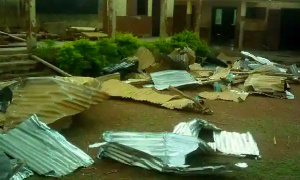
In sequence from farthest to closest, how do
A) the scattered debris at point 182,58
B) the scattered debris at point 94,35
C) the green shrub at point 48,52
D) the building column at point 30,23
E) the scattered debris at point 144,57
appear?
1. the scattered debris at point 94,35
2. the scattered debris at point 182,58
3. the scattered debris at point 144,57
4. the green shrub at point 48,52
5. the building column at point 30,23

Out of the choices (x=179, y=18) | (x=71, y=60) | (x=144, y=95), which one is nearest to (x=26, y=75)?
(x=71, y=60)

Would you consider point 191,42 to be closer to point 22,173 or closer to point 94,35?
point 94,35

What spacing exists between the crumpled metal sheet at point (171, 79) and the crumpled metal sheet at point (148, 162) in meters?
5.50

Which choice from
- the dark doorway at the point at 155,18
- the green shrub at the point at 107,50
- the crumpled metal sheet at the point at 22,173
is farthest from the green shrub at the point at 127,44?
the dark doorway at the point at 155,18

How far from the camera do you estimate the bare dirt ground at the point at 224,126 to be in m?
5.89

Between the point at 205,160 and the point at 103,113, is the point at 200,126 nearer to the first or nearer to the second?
the point at 205,160

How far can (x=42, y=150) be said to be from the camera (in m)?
5.94

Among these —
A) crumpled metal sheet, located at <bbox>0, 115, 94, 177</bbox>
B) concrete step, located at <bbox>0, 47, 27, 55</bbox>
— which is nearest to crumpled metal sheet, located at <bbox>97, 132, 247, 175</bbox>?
crumpled metal sheet, located at <bbox>0, 115, 94, 177</bbox>

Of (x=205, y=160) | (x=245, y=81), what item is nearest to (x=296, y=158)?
(x=205, y=160)

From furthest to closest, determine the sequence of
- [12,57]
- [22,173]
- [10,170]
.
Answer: [12,57], [22,173], [10,170]

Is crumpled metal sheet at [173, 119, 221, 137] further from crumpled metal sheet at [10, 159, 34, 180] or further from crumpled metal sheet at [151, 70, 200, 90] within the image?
crumpled metal sheet at [151, 70, 200, 90]

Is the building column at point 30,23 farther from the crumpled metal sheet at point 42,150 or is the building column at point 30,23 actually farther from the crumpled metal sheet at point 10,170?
the crumpled metal sheet at point 10,170

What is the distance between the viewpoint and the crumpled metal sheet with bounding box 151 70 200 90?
1193 cm

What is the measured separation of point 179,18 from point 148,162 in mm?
21423
